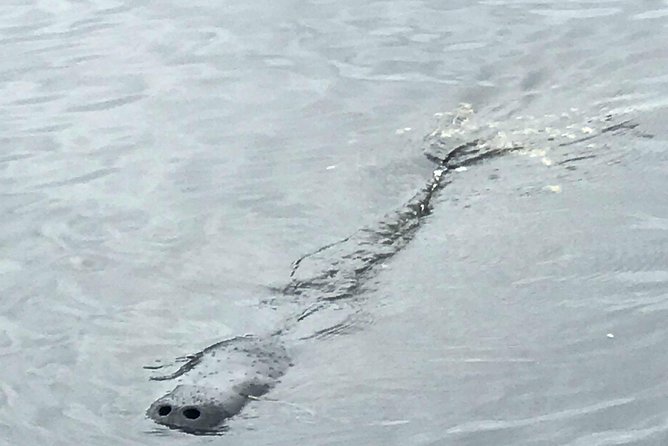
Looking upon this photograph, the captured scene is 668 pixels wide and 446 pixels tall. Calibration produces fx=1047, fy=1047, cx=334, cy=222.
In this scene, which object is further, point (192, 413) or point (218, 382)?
point (218, 382)

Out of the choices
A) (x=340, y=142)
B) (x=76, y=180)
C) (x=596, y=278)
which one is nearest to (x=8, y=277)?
(x=76, y=180)

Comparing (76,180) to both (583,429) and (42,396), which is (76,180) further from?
(583,429)

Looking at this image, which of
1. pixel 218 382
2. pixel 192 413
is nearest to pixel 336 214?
pixel 218 382

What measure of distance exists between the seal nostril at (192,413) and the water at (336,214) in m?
0.14

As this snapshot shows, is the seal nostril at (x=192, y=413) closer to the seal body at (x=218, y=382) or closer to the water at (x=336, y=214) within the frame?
the seal body at (x=218, y=382)

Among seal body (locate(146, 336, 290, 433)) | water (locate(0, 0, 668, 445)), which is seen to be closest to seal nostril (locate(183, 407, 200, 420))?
seal body (locate(146, 336, 290, 433))

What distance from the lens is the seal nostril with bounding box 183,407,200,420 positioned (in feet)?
18.3

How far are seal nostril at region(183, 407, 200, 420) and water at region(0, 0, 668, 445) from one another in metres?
0.14

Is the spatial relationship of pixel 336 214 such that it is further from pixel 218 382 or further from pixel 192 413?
pixel 192 413

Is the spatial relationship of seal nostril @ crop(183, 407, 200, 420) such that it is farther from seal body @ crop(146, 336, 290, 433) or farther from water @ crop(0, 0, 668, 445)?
water @ crop(0, 0, 668, 445)

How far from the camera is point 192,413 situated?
560 centimetres

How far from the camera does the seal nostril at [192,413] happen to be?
559 centimetres

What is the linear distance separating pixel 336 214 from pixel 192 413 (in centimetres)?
245

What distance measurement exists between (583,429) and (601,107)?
379cm
